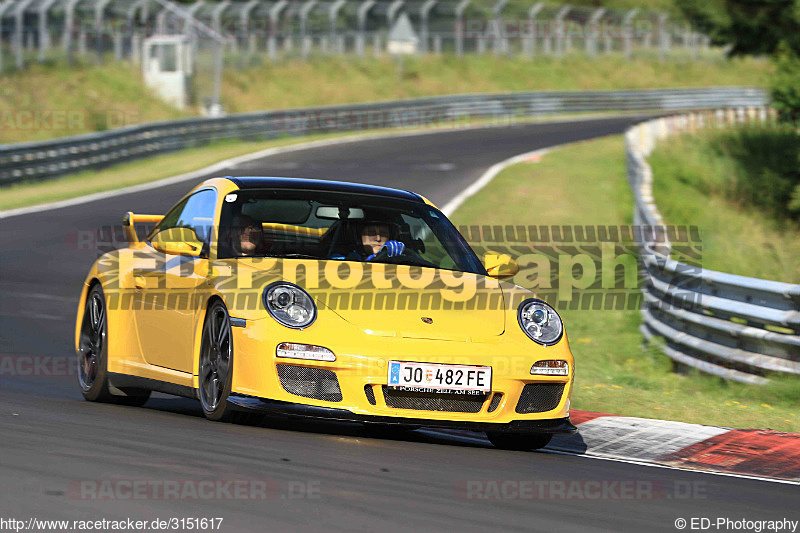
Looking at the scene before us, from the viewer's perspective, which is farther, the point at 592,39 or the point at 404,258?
the point at 592,39

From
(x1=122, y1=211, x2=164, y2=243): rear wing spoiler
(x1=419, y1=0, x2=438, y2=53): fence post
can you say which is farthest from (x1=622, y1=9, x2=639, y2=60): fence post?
(x1=122, y1=211, x2=164, y2=243): rear wing spoiler

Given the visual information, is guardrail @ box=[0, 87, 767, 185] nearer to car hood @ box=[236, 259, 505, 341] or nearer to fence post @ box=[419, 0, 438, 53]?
fence post @ box=[419, 0, 438, 53]

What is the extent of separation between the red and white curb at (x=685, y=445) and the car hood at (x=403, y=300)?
3.05ft

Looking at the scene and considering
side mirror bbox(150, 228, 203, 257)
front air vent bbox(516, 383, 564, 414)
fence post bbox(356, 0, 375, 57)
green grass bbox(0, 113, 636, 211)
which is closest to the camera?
front air vent bbox(516, 383, 564, 414)

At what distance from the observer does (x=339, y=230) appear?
788 cm

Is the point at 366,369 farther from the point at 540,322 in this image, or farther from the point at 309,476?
the point at 309,476

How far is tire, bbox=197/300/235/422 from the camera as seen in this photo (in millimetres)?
6797

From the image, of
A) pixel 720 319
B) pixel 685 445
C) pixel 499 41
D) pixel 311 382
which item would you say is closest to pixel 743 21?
pixel 720 319

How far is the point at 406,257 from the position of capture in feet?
25.6

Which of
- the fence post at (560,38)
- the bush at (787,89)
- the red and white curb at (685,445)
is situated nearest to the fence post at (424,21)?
the fence post at (560,38)

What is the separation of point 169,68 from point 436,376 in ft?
112

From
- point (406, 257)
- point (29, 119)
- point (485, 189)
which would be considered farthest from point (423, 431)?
point (29, 119)

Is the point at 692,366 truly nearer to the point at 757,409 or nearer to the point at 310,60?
the point at 757,409

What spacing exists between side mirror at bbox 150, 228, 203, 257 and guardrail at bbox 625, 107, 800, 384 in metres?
4.46
